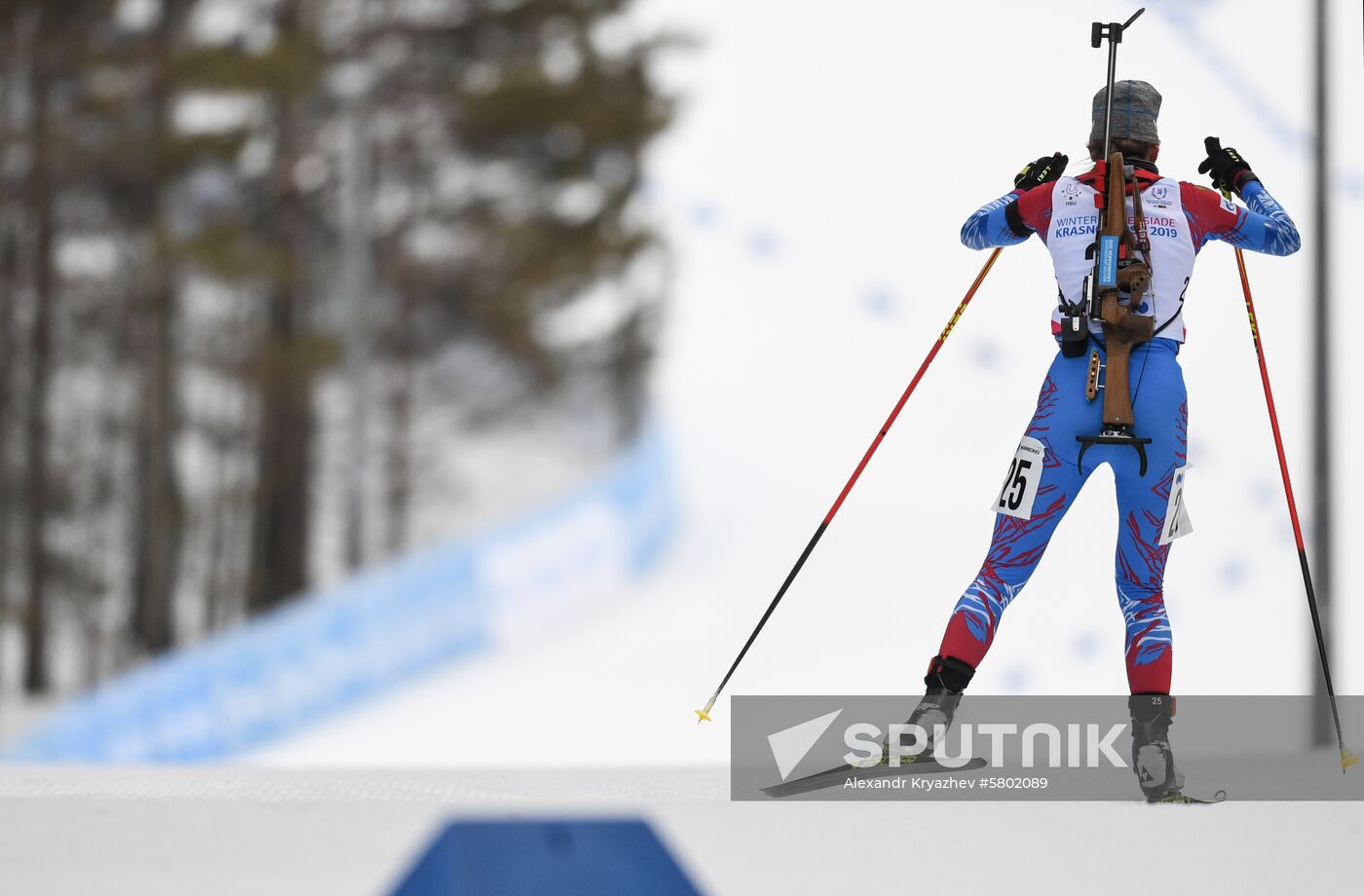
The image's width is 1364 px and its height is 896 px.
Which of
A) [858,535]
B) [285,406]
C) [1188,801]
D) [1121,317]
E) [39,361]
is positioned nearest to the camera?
Answer: [1188,801]

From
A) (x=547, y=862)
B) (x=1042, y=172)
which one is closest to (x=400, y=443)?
(x=1042, y=172)

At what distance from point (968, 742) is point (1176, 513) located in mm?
648

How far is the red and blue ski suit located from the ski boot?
0.03 meters

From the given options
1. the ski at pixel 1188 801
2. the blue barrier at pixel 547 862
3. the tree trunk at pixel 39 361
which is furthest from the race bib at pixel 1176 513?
the tree trunk at pixel 39 361

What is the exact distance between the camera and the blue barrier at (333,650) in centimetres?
1027

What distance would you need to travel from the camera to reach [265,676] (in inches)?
410

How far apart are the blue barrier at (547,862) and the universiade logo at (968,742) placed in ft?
2.47

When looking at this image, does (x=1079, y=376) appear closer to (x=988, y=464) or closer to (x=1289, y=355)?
(x=1289, y=355)

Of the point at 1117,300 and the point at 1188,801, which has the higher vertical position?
the point at 1117,300

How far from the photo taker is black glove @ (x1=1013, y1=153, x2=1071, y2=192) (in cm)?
346

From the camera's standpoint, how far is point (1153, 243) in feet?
10.9

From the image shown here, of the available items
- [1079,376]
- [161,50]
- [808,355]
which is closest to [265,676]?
[1079,376]

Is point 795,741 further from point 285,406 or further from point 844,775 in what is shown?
point 285,406

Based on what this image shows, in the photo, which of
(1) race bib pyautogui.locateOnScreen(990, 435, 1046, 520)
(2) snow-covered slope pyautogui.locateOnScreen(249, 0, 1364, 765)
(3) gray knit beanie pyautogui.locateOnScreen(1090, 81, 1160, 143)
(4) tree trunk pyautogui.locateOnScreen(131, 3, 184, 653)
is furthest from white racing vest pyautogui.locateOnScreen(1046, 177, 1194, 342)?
(4) tree trunk pyautogui.locateOnScreen(131, 3, 184, 653)
